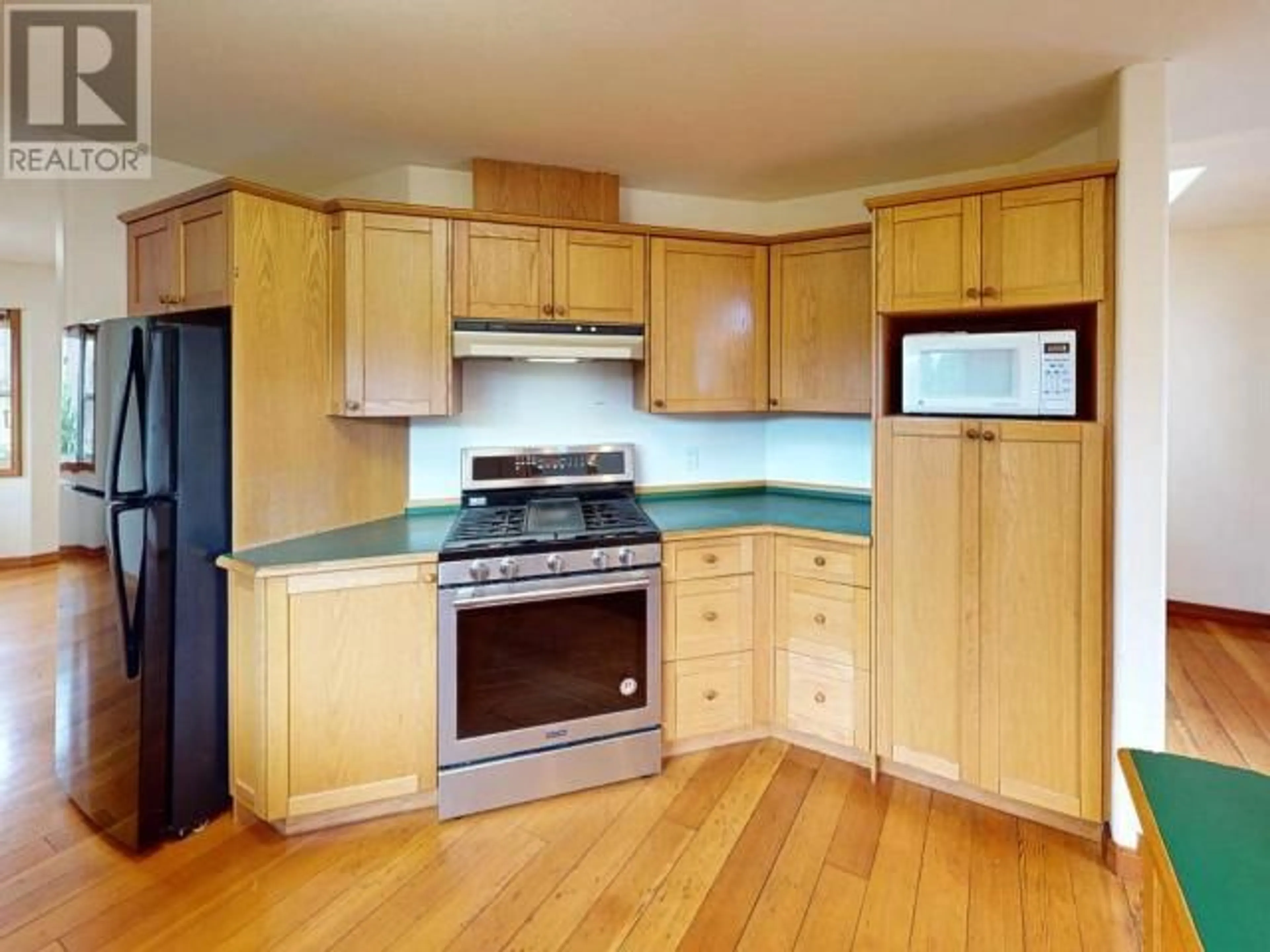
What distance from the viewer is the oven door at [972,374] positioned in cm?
234

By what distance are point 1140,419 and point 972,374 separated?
50cm

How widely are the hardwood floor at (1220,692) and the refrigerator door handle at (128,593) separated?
151 inches

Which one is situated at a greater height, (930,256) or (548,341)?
(930,256)

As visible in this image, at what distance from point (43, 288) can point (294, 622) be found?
554cm

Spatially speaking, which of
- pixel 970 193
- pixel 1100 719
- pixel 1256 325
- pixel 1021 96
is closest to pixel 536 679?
pixel 1100 719

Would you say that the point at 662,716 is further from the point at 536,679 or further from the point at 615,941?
the point at 615,941

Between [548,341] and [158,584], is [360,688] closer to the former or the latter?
[158,584]

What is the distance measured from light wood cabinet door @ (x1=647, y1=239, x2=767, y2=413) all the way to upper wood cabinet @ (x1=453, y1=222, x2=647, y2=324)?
4.6 inches

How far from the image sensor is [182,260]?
8.21 feet

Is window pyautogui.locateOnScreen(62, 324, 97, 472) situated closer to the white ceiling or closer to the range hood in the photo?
the white ceiling

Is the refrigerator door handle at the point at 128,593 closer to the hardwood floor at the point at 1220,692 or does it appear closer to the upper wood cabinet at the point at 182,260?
the upper wood cabinet at the point at 182,260

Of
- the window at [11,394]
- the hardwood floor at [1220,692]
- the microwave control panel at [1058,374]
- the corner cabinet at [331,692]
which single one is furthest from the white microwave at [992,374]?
the window at [11,394]

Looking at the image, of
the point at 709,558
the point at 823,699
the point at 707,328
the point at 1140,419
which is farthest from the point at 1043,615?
the point at 707,328

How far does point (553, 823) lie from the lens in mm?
2418
